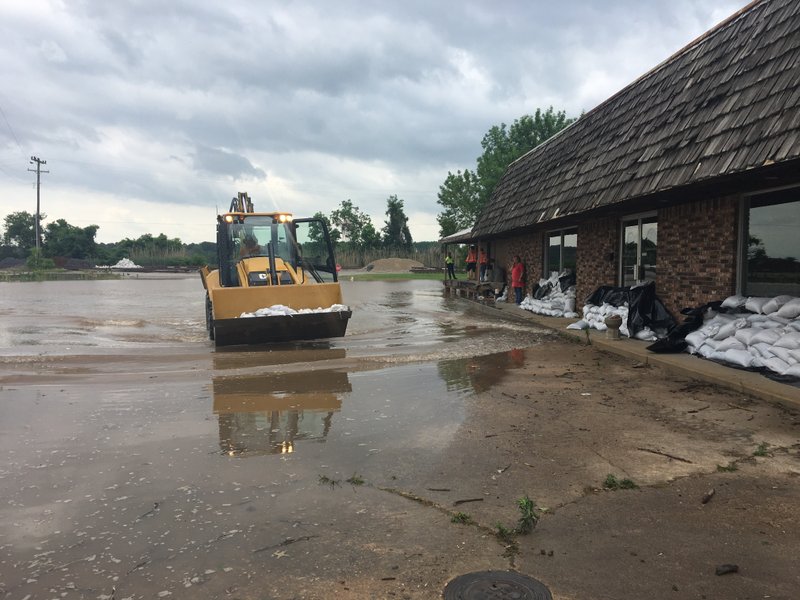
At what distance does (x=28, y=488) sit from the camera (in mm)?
4004

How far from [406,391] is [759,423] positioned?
12.4 feet

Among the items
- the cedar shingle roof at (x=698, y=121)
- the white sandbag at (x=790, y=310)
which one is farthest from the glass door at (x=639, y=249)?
the white sandbag at (x=790, y=310)

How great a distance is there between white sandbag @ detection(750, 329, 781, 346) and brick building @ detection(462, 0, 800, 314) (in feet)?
4.49

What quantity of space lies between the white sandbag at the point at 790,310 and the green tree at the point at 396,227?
234 ft

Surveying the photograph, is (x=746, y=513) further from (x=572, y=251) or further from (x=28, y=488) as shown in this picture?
(x=572, y=251)

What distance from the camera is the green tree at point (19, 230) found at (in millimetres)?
104625

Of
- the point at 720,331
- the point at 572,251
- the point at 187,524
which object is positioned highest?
the point at 572,251

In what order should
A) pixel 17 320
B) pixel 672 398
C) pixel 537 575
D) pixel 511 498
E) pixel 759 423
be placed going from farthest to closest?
pixel 17 320 < pixel 672 398 < pixel 759 423 < pixel 511 498 < pixel 537 575

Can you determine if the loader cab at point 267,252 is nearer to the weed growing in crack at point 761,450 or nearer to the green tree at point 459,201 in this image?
the weed growing in crack at point 761,450

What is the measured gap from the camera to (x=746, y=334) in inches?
289

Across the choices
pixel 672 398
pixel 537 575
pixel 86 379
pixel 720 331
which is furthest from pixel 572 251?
pixel 537 575

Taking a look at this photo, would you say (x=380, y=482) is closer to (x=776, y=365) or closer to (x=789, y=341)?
(x=776, y=365)

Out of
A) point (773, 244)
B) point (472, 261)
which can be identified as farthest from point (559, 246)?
point (472, 261)

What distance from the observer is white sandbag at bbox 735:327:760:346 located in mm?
7260
